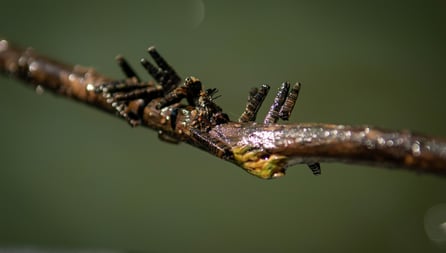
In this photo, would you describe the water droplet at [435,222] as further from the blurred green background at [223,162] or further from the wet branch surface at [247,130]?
the wet branch surface at [247,130]

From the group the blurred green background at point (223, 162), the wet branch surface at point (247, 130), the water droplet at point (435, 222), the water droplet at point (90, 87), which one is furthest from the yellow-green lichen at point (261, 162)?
the water droplet at point (435, 222)

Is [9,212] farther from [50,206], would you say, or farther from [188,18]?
[188,18]

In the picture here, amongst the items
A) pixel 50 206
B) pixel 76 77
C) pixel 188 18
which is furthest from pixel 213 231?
pixel 76 77

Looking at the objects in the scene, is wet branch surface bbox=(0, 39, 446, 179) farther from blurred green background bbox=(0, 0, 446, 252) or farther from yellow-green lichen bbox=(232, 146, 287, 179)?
blurred green background bbox=(0, 0, 446, 252)

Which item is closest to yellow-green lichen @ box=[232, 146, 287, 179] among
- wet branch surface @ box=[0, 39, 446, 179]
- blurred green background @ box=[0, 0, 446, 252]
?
wet branch surface @ box=[0, 39, 446, 179]

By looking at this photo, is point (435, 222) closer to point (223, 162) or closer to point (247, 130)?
point (223, 162)

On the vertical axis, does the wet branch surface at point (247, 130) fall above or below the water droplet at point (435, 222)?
below
